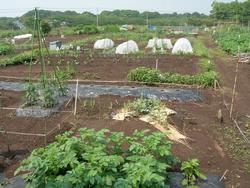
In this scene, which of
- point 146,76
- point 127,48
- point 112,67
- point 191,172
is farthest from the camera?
point 127,48

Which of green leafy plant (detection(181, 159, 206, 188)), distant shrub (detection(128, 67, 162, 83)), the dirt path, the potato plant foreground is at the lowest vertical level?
the dirt path

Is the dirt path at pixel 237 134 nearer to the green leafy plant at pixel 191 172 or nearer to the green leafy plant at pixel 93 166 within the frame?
the green leafy plant at pixel 191 172

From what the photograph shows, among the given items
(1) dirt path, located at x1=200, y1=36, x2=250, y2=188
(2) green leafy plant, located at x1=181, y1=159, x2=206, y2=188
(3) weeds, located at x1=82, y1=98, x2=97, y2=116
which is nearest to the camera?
(2) green leafy plant, located at x1=181, y1=159, x2=206, y2=188

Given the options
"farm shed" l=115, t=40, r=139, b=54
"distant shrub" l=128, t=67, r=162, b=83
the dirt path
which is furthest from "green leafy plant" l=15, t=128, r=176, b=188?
"farm shed" l=115, t=40, r=139, b=54

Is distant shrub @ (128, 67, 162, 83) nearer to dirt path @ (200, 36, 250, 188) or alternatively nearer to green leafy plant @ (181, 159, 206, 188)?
dirt path @ (200, 36, 250, 188)

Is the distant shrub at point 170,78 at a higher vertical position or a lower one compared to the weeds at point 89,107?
higher

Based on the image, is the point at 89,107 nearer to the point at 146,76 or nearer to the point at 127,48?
the point at 146,76

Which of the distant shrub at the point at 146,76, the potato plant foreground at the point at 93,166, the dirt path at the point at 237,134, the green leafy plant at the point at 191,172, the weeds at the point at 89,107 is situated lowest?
the dirt path at the point at 237,134

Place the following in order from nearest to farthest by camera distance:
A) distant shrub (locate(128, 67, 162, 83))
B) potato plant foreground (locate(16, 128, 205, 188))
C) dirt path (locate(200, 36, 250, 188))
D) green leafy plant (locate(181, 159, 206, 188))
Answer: potato plant foreground (locate(16, 128, 205, 188)) < green leafy plant (locate(181, 159, 206, 188)) < dirt path (locate(200, 36, 250, 188)) < distant shrub (locate(128, 67, 162, 83))

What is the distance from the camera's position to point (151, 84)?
1197 centimetres

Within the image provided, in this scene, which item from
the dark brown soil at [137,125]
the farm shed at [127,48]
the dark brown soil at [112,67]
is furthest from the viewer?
the farm shed at [127,48]

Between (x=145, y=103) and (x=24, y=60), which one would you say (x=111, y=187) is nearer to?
(x=145, y=103)

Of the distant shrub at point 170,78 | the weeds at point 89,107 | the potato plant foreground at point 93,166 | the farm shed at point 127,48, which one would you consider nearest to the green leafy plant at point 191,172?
the potato plant foreground at point 93,166

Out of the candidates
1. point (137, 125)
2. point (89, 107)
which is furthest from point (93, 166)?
point (89, 107)
